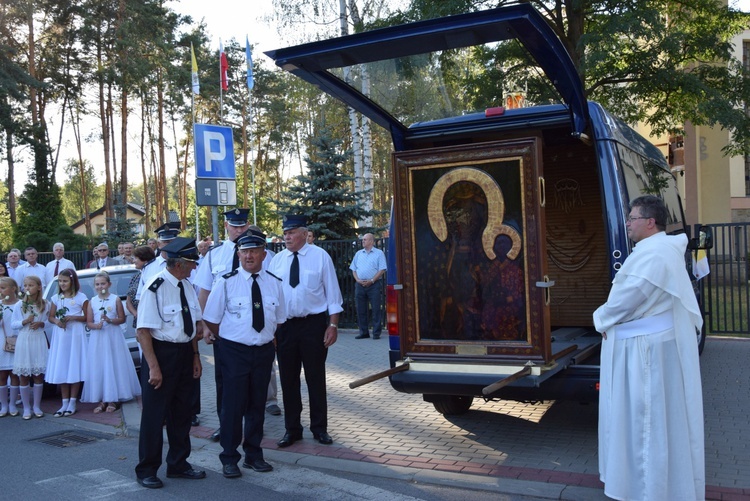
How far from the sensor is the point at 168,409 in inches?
242

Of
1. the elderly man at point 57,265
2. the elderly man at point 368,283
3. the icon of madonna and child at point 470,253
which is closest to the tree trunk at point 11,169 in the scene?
the elderly man at point 57,265

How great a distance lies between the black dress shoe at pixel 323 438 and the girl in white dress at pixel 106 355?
131 inches

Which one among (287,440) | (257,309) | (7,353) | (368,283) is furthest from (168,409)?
(368,283)

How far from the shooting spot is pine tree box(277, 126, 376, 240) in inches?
671

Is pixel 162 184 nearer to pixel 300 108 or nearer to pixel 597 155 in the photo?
pixel 300 108

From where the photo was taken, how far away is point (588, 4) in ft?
64.4

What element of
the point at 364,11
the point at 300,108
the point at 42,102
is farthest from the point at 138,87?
the point at 364,11

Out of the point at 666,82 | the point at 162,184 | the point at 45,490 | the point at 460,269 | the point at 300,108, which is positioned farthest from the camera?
the point at 162,184

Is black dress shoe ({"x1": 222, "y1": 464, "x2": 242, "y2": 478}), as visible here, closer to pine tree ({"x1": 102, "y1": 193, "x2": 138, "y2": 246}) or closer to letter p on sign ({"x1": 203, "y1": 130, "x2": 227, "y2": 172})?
letter p on sign ({"x1": 203, "y1": 130, "x2": 227, "y2": 172})

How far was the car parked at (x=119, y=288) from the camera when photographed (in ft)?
32.7

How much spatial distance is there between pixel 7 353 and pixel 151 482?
413 cm

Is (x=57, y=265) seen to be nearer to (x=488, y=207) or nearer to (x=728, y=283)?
(x=488, y=207)

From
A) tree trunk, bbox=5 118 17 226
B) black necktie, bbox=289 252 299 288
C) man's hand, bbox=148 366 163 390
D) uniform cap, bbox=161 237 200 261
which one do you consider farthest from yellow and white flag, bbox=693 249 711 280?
tree trunk, bbox=5 118 17 226

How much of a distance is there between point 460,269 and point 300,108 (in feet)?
120
